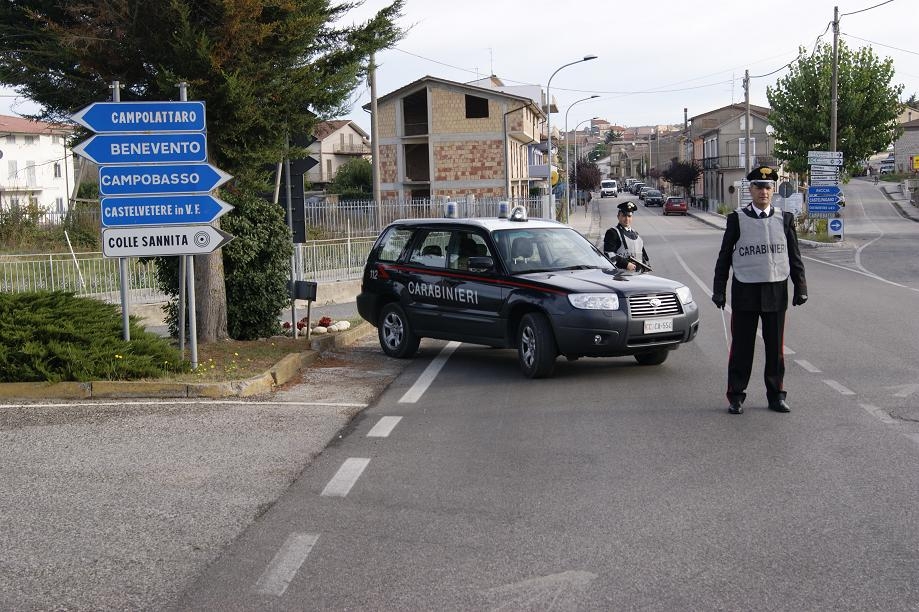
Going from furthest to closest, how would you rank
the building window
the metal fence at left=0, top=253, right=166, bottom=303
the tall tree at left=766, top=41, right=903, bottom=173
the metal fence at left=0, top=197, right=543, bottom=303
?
the building window → the tall tree at left=766, top=41, right=903, bottom=173 → the metal fence at left=0, top=197, right=543, bottom=303 → the metal fence at left=0, top=253, right=166, bottom=303

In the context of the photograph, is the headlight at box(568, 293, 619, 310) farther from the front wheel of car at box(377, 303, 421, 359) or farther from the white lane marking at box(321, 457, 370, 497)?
the white lane marking at box(321, 457, 370, 497)

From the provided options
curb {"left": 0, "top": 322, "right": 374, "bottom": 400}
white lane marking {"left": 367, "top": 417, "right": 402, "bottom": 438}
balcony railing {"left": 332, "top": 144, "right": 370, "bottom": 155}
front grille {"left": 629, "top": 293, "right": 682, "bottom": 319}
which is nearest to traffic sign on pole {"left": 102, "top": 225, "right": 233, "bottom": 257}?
curb {"left": 0, "top": 322, "right": 374, "bottom": 400}

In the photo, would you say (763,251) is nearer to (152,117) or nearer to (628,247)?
(628,247)

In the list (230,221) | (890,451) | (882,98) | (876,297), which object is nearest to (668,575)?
(890,451)

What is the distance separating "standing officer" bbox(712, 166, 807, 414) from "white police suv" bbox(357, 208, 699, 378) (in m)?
1.80

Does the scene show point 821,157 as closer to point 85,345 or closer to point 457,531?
point 85,345

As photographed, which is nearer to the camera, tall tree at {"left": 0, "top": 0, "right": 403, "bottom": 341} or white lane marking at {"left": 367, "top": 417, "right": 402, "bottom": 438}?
white lane marking at {"left": 367, "top": 417, "right": 402, "bottom": 438}

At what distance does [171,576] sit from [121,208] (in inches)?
252

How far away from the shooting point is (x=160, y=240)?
10578 mm

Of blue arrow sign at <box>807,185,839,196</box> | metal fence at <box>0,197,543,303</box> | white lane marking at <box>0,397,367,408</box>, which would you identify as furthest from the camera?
blue arrow sign at <box>807,185,839,196</box>

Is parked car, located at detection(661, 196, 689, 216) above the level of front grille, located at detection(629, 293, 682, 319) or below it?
above

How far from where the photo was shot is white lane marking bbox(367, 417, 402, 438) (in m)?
8.03

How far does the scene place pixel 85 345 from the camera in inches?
397

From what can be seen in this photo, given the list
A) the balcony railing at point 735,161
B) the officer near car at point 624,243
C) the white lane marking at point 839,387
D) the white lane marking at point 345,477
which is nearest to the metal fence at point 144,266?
the officer near car at point 624,243
